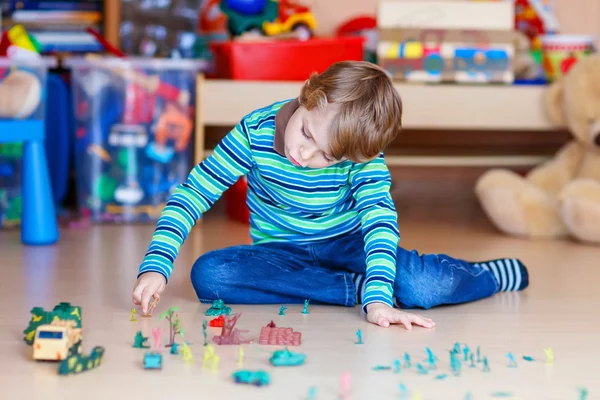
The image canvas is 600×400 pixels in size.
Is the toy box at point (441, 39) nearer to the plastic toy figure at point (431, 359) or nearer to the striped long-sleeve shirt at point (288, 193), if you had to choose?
the striped long-sleeve shirt at point (288, 193)

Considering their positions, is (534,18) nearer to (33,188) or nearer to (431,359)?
(33,188)

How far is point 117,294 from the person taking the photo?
130 centimetres

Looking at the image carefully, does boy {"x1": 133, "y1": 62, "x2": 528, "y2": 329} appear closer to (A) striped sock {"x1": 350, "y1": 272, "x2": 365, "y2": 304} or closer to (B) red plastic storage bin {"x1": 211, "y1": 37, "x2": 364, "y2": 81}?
(A) striped sock {"x1": 350, "y1": 272, "x2": 365, "y2": 304}

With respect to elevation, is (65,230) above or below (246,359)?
below

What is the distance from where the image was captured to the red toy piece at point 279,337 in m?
1.04

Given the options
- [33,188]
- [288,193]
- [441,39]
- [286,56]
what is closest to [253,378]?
[288,193]

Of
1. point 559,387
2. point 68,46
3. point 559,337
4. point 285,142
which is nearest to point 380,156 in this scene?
point 285,142

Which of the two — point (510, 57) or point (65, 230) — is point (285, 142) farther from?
point (510, 57)

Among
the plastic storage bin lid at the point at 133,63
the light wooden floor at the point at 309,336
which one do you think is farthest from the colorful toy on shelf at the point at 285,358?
the plastic storage bin lid at the point at 133,63

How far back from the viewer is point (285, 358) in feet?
3.11

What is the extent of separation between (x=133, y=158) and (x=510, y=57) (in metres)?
1.00

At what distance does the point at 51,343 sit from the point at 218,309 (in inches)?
12.5

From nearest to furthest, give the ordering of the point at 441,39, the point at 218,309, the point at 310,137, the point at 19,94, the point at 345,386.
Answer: the point at 345,386 < the point at 310,137 < the point at 218,309 < the point at 19,94 < the point at 441,39

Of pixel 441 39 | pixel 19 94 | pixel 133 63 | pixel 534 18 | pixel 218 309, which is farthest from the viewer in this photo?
pixel 534 18
